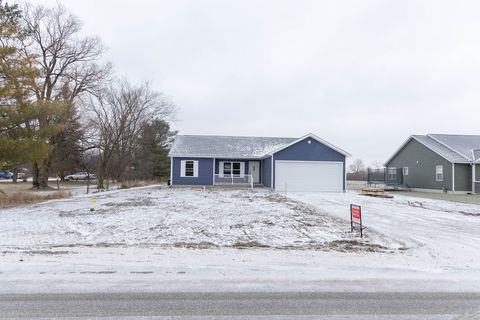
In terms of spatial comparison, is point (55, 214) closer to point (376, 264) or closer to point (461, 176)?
point (376, 264)

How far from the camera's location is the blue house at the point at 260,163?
26.3 m

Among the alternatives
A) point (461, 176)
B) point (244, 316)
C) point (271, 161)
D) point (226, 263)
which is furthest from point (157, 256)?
point (461, 176)

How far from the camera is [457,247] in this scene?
302 inches

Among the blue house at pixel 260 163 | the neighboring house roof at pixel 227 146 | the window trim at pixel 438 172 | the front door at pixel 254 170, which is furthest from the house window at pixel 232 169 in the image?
the window trim at pixel 438 172

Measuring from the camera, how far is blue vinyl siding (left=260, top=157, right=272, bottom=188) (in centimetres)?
2667

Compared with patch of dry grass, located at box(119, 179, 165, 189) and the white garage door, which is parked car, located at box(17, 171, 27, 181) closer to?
patch of dry grass, located at box(119, 179, 165, 189)

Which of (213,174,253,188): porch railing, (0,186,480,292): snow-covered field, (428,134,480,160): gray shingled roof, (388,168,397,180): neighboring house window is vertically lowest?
(0,186,480,292): snow-covered field

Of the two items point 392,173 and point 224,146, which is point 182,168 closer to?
point 224,146

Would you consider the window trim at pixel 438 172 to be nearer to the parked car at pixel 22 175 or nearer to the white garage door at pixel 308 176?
the white garage door at pixel 308 176

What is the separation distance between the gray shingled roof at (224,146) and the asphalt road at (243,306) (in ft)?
74.6

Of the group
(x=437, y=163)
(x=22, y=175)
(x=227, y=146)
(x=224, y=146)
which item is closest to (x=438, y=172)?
(x=437, y=163)

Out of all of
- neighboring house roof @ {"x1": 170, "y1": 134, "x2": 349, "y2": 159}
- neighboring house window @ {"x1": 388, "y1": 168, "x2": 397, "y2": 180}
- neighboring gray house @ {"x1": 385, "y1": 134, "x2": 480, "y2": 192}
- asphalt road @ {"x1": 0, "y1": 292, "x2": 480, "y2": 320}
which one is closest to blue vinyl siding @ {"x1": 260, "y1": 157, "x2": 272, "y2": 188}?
neighboring house roof @ {"x1": 170, "y1": 134, "x2": 349, "y2": 159}

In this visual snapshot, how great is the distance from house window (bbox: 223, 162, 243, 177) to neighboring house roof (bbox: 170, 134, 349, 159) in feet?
3.52

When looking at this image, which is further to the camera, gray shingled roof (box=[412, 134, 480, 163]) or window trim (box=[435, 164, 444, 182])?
window trim (box=[435, 164, 444, 182])
